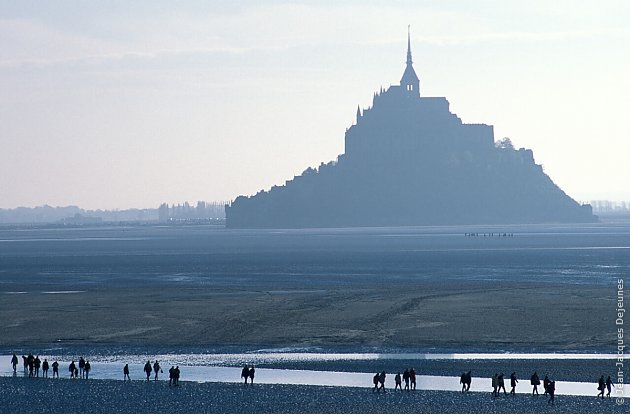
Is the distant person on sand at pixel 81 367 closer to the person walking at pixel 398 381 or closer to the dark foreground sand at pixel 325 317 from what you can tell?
the dark foreground sand at pixel 325 317

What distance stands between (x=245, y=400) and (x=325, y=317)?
2282 centimetres

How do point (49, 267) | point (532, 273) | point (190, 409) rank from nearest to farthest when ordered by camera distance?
1. point (190, 409)
2. point (532, 273)
3. point (49, 267)

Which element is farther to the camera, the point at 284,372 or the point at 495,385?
the point at 284,372

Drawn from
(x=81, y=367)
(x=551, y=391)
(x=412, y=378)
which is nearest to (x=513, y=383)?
(x=551, y=391)

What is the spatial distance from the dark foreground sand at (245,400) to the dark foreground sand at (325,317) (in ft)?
34.3

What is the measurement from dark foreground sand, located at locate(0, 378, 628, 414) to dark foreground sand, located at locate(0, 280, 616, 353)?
10444mm

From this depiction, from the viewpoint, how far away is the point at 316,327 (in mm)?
55219

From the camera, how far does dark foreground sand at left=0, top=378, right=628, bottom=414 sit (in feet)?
115

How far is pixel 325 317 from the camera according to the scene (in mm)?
59500

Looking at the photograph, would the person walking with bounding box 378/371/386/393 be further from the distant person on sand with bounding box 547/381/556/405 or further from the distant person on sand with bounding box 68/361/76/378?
the distant person on sand with bounding box 68/361/76/378

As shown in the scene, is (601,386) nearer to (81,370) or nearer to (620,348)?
(620,348)

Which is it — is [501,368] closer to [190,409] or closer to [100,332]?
[190,409]

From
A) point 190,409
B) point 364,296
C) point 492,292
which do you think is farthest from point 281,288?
point 190,409

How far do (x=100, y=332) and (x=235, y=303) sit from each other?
47.8ft
